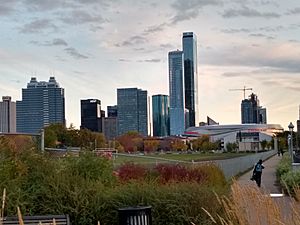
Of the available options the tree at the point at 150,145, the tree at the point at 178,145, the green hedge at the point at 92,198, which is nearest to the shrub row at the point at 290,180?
the green hedge at the point at 92,198

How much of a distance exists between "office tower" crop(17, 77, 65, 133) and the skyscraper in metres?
45.8

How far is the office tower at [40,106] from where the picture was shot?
94875mm

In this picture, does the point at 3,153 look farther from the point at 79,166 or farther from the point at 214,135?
→ the point at 214,135

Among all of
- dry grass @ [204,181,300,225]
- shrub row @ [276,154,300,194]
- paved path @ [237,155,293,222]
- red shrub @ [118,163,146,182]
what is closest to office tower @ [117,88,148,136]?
paved path @ [237,155,293,222]

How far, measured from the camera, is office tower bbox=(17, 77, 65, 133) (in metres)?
94.9

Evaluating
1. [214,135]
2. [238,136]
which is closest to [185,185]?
[238,136]

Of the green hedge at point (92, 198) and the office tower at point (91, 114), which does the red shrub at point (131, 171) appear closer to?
the green hedge at point (92, 198)

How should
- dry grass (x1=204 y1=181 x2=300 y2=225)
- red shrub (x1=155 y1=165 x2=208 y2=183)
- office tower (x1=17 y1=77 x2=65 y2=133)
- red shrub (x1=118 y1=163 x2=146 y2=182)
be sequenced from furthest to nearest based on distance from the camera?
office tower (x1=17 y1=77 x2=65 y2=133)
red shrub (x1=155 y1=165 x2=208 y2=183)
red shrub (x1=118 y1=163 x2=146 y2=182)
dry grass (x1=204 y1=181 x2=300 y2=225)

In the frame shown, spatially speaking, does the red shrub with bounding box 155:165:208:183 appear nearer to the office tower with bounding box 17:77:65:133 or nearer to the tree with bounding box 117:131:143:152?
the office tower with bounding box 17:77:65:133

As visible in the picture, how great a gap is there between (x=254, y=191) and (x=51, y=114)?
9461 centimetres

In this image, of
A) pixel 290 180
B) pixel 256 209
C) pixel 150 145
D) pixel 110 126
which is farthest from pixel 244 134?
pixel 256 209

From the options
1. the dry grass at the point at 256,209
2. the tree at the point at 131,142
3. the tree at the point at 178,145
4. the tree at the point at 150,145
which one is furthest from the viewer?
the tree at the point at 178,145

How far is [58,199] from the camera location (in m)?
11.1

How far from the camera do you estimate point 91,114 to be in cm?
15238
